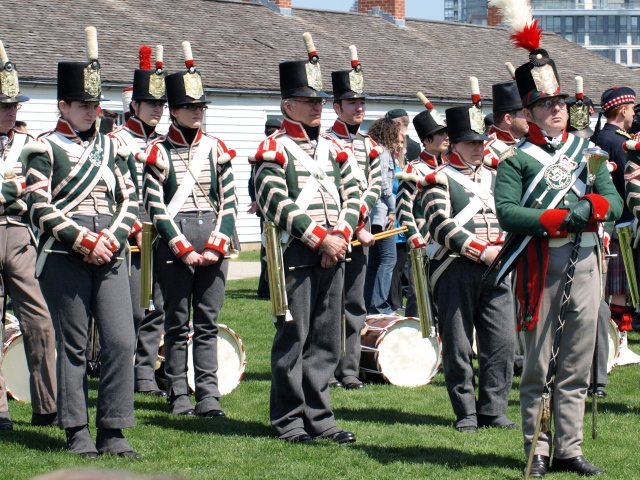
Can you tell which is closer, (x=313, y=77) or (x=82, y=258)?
(x=82, y=258)

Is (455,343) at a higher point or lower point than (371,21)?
lower

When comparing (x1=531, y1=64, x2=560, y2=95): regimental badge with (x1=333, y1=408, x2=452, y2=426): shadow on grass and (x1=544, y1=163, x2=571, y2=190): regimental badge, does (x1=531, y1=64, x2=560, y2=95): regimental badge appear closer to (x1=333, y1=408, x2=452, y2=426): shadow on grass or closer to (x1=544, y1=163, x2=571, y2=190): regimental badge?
(x1=544, y1=163, x2=571, y2=190): regimental badge

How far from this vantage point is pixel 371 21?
32250 mm

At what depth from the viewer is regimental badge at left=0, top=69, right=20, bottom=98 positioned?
7.58 metres

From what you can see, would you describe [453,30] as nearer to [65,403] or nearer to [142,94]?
[142,94]

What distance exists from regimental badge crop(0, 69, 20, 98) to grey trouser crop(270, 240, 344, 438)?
7.35 feet

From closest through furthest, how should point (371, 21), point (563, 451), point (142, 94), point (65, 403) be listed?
point (563, 451) < point (65, 403) < point (142, 94) < point (371, 21)

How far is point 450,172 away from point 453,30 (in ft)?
89.8

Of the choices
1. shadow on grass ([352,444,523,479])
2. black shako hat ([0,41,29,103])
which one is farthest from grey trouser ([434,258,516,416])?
black shako hat ([0,41,29,103])

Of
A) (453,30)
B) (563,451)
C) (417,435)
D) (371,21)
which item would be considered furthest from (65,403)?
(453,30)

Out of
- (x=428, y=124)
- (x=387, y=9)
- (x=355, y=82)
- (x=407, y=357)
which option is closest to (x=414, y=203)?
(x=428, y=124)

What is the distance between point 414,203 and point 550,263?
8.83 ft

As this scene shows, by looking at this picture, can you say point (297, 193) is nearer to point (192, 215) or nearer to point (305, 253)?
point (305, 253)

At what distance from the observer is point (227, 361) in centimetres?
888
